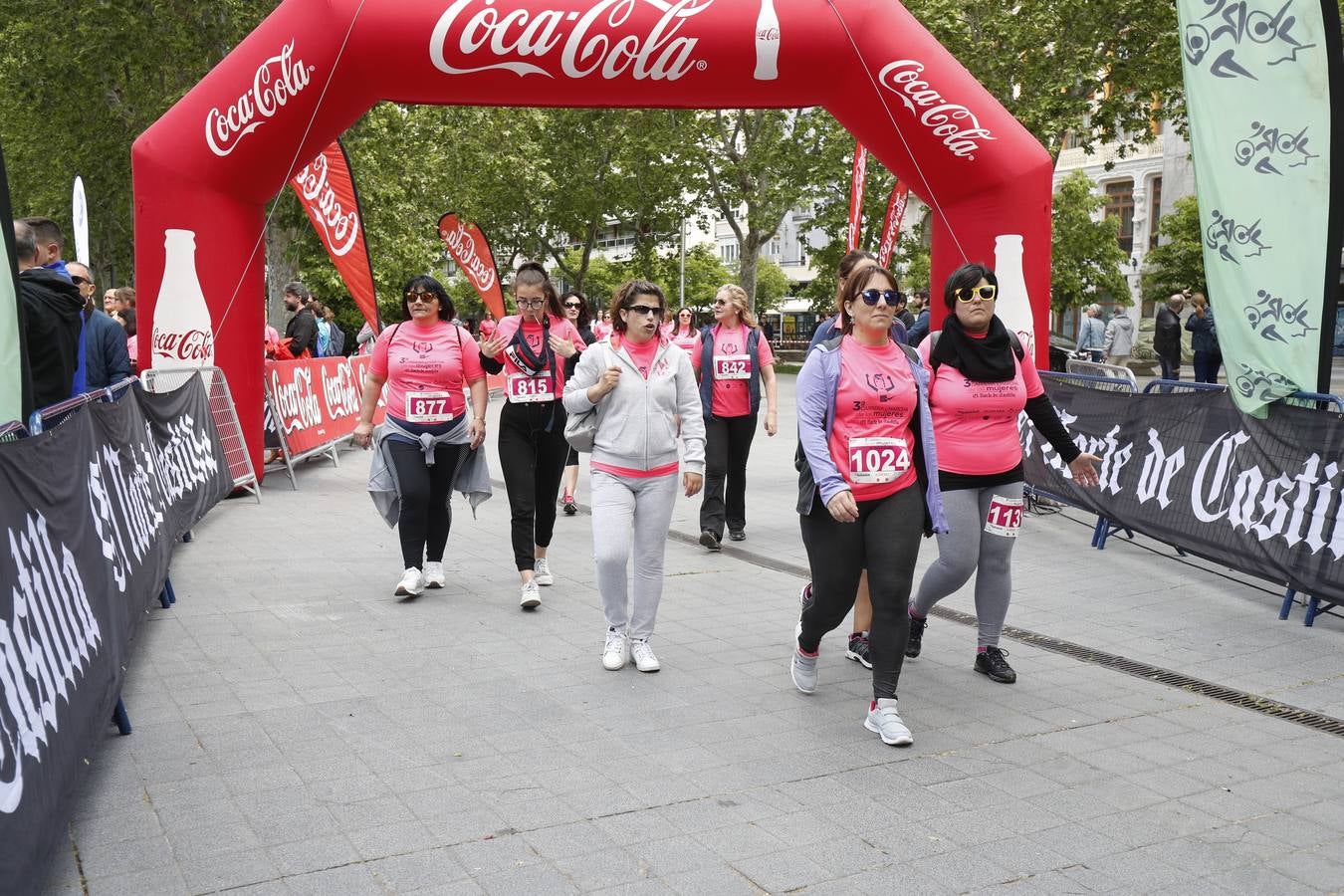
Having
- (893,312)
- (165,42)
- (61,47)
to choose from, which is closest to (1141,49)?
(165,42)

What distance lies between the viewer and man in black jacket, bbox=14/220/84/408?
5.87 meters

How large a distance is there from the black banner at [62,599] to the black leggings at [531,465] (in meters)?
1.96

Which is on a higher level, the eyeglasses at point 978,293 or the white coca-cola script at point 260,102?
the white coca-cola script at point 260,102

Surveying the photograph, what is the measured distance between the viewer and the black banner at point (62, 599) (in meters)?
3.22

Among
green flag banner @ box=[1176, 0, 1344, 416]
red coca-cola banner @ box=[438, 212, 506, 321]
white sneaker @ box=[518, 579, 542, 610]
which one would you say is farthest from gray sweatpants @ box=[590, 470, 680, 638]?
red coca-cola banner @ box=[438, 212, 506, 321]

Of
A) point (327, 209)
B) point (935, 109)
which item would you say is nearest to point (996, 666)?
point (935, 109)

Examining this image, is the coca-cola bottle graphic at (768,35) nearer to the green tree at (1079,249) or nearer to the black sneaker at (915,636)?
the black sneaker at (915,636)

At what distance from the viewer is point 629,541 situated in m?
5.95

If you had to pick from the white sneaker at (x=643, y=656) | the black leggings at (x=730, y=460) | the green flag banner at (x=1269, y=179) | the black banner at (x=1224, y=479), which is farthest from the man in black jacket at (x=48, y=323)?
the black banner at (x=1224, y=479)

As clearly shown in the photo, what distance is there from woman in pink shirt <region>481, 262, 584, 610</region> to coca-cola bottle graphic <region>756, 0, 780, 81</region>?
3465mm

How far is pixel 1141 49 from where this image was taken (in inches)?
1055

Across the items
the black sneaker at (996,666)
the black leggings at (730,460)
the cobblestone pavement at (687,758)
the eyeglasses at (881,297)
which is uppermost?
the eyeglasses at (881,297)

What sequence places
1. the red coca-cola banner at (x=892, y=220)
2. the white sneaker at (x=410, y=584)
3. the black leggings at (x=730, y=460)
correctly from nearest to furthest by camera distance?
the white sneaker at (x=410, y=584) → the black leggings at (x=730, y=460) → the red coca-cola banner at (x=892, y=220)

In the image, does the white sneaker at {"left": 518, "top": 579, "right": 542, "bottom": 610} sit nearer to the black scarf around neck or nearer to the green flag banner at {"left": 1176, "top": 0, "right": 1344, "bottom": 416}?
the black scarf around neck
